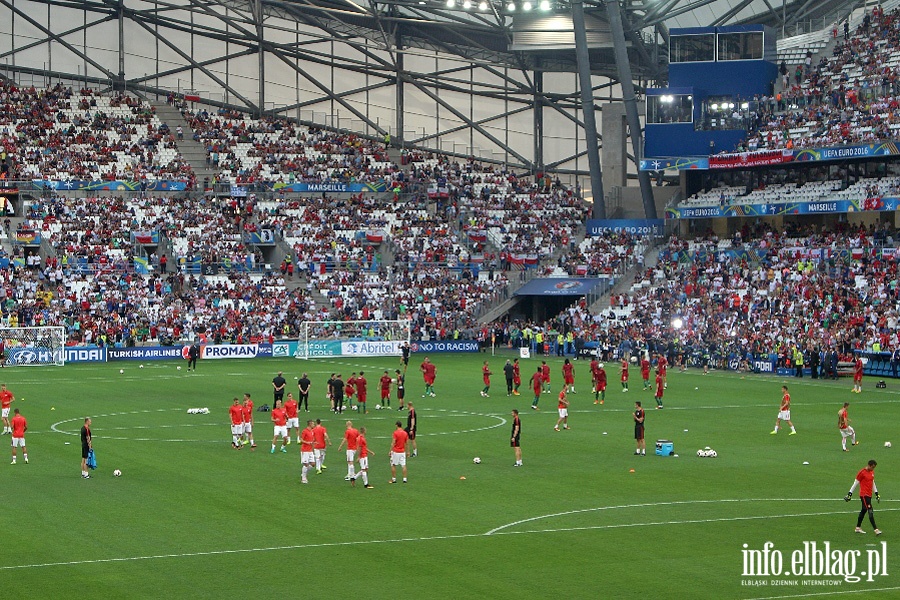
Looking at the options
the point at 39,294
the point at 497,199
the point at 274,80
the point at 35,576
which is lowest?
the point at 35,576

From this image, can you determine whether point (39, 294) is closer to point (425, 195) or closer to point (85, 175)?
point (85, 175)

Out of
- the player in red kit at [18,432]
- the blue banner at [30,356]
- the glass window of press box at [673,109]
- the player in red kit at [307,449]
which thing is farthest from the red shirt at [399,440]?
the glass window of press box at [673,109]

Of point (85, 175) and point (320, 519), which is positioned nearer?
point (320, 519)

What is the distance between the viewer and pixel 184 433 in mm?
38250

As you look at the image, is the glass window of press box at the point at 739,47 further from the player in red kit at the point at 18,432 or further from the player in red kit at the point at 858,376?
the player in red kit at the point at 18,432

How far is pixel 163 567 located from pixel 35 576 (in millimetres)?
2017

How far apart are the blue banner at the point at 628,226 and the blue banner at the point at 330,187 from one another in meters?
15.1

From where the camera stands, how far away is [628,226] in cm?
8200

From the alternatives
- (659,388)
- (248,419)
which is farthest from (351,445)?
(659,388)

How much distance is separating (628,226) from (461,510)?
57428mm

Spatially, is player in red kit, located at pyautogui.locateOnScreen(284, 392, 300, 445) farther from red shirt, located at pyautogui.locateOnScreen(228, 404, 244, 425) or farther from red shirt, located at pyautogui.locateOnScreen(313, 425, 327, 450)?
red shirt, located at pyautogui.locateOnScreen(313, 425, 327, 450)

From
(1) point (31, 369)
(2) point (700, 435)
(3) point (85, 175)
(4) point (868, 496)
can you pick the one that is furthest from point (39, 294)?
(4) point (868, 496)

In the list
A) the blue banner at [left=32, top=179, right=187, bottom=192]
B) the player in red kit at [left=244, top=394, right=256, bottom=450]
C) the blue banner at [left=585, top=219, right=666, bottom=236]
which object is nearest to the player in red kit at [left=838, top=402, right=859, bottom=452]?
the player in red kit at [left=244, top=394, right=256, bottom=450]

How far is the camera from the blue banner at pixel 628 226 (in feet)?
267
